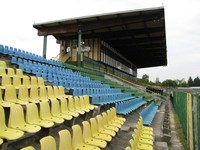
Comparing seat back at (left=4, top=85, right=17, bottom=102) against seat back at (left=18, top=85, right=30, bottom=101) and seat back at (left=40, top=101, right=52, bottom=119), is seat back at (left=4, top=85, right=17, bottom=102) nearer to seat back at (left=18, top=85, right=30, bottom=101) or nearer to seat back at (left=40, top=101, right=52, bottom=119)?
seat back at (left=18, top=85, right=30, bottom=101)

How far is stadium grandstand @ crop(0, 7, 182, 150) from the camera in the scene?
2670 millimetres

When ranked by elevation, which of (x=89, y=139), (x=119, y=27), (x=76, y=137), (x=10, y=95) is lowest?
(x=89, y=139)

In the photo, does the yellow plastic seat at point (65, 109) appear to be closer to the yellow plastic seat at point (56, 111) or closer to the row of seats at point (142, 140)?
the yellow plastic seat at point (56, 111)

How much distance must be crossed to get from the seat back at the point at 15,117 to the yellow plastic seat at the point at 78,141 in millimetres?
721

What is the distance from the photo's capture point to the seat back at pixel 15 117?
2.58 meters

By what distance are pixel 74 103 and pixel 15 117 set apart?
182cm

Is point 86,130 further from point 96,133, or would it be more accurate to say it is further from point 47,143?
point 47,143

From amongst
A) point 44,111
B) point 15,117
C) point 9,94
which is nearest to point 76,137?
point 15,117

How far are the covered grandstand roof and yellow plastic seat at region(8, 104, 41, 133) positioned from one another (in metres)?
11.7

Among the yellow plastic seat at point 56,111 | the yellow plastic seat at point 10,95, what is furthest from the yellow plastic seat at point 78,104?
the yellow plastic seat at point 10,95

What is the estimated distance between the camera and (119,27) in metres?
16.0

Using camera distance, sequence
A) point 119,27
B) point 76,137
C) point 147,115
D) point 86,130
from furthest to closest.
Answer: point 119,27 < point 147,115 < point 86,130 < point 76,137

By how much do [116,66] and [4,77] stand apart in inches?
767

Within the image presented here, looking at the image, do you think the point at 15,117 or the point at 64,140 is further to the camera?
the point at 15,117
